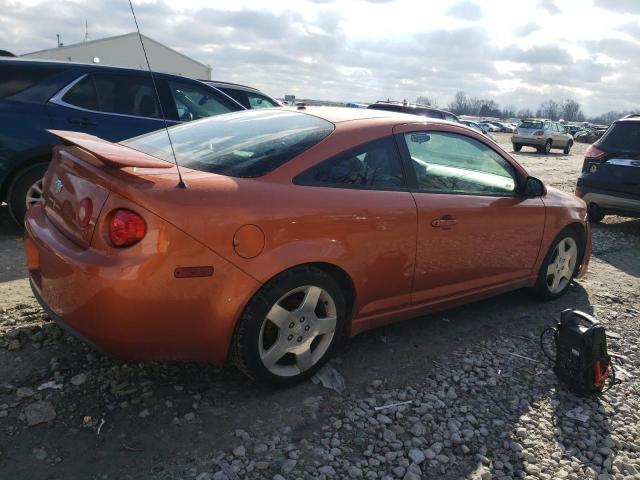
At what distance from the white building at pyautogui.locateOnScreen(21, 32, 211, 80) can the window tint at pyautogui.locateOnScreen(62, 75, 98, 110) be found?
34.9 meters

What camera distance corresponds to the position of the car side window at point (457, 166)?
348 cm

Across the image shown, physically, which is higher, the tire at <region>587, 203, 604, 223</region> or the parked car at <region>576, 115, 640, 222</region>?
the parked car at <region>576, 115, 640, 222</region>

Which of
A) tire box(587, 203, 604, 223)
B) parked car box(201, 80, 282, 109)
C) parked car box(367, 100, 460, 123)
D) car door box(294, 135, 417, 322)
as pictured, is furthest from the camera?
parked car box(367, 100, 460, 123)

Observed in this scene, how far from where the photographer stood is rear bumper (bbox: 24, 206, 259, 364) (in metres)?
2.36

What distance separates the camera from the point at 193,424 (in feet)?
8.58

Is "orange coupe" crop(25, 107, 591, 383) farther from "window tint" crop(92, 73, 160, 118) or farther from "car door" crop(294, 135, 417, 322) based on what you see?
"window tint" crop(92, 73, 160, 118)

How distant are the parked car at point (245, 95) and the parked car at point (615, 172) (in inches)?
223

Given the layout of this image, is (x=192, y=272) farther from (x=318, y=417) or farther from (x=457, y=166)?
(x=457, y=166)

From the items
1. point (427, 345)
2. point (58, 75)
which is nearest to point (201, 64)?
point (58, 75)

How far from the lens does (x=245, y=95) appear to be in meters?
10.5

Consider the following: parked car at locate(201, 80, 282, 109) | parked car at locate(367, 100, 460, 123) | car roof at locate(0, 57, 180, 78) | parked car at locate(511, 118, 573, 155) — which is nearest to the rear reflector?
car roof at locate(0, 57, 180, 78)

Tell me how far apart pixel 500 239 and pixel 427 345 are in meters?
0.96

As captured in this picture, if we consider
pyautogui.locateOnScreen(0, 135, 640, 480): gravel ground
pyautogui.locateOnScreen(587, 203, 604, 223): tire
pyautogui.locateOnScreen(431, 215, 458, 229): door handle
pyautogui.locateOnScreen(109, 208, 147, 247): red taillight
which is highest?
pyautogui.locateOnScreen(109, 208, 147, 247): red taillight

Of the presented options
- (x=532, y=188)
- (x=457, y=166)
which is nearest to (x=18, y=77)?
(x=457, y=166)
